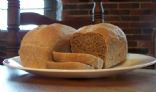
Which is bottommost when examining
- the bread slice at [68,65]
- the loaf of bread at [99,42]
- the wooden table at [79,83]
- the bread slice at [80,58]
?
the wooden table at [79,83]

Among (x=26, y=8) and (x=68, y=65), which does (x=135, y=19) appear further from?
(x=68, y=65)

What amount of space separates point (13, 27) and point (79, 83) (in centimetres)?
64

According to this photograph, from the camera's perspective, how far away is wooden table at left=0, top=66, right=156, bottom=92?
57cm

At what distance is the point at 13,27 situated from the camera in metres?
1.20

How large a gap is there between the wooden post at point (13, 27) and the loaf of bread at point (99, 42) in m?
0.53

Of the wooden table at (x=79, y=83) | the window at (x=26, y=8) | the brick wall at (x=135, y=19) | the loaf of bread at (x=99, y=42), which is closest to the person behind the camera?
the wooden table at (x=79, y=83)

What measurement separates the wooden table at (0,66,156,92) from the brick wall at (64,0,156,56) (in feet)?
6.07

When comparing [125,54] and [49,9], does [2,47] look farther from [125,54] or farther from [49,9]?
[125,54]

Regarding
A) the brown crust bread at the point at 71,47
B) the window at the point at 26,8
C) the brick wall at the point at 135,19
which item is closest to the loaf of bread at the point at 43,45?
the brown crust bread at the point at 71,47

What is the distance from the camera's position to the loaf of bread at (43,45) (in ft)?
2.20

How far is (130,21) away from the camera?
2.57 metres

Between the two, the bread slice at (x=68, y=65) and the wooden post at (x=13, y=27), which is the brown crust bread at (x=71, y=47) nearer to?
the bread slice at (x=68, y=65)

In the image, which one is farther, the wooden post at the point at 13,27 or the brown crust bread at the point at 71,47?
the wooden post at the point at 13,27

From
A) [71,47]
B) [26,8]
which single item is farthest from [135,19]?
[71,47]
